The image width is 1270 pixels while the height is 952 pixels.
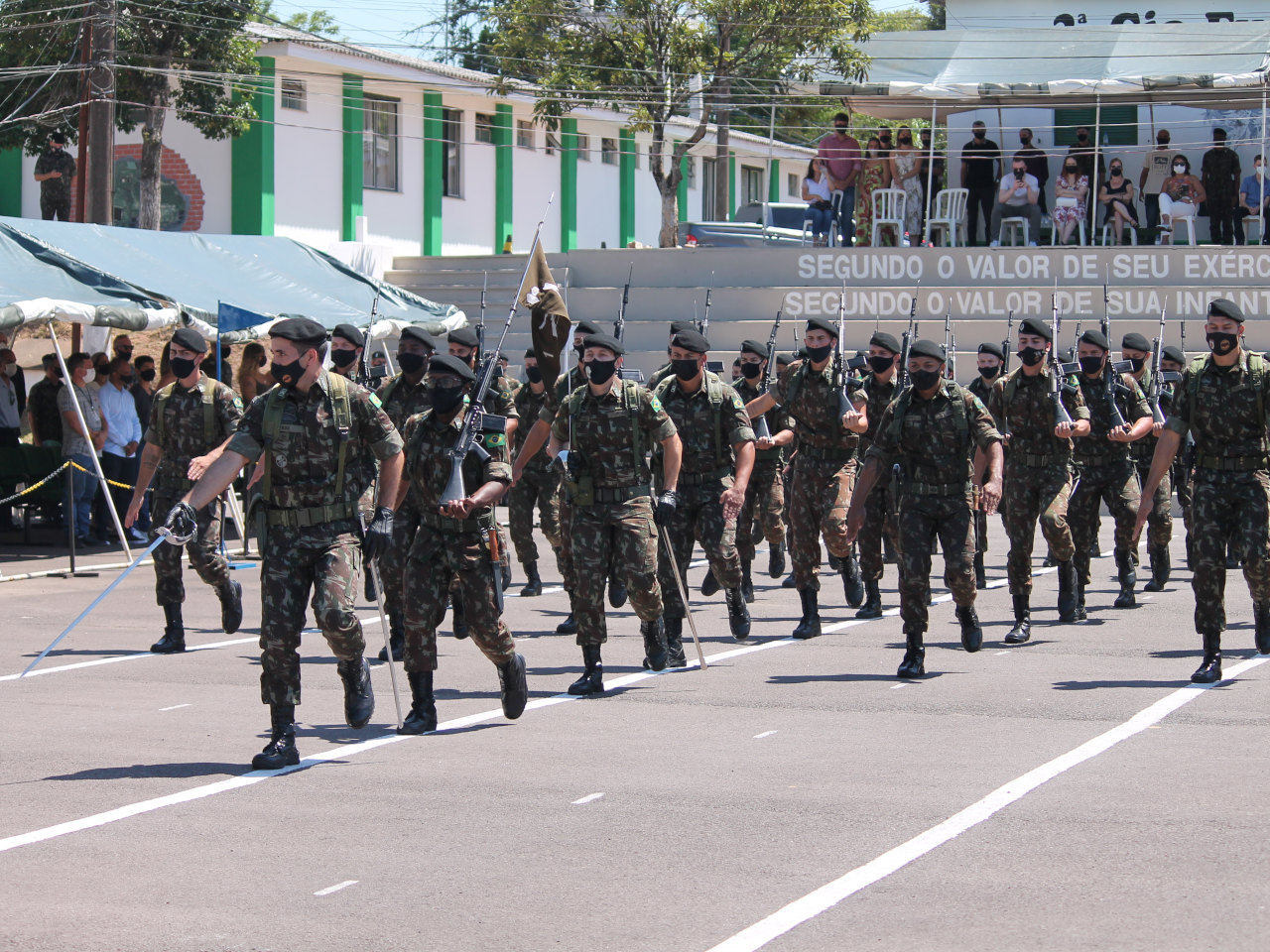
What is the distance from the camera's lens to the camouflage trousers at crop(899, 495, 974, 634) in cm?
1035

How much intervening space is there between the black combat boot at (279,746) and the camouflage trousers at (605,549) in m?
2.39

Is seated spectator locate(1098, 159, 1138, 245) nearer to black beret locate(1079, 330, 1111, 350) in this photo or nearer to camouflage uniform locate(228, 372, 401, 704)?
black beret locate(1079, 330, 1111, 350)

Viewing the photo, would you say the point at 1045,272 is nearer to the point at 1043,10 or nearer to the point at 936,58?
the point at 936,58

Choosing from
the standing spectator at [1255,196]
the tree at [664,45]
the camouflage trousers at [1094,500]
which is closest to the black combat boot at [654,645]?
the camouflage trousers at [1094,500]

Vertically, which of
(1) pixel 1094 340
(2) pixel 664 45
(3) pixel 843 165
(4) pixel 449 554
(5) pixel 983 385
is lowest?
(4) pixel 449 554

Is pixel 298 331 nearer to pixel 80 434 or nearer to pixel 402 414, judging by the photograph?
pixel 402 414

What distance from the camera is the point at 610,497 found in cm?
982

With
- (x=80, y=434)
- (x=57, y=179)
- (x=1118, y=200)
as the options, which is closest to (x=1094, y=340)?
(x=80, y=434)

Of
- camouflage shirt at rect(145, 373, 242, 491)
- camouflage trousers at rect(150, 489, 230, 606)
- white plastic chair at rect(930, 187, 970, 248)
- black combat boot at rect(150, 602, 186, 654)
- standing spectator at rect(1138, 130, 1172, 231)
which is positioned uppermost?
standing spectator at rect(1138, 130, 1172, 231)

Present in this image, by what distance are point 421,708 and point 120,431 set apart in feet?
37.7

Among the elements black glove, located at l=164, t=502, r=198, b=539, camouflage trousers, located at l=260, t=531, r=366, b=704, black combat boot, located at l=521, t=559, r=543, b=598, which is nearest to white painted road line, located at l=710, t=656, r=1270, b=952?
camouflage trousers, located at l=260, t=531, r=366, b=704

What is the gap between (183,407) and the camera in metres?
11.5

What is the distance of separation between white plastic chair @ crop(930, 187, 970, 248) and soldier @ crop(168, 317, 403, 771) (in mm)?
22216

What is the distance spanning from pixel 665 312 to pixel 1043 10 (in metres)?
12.1
